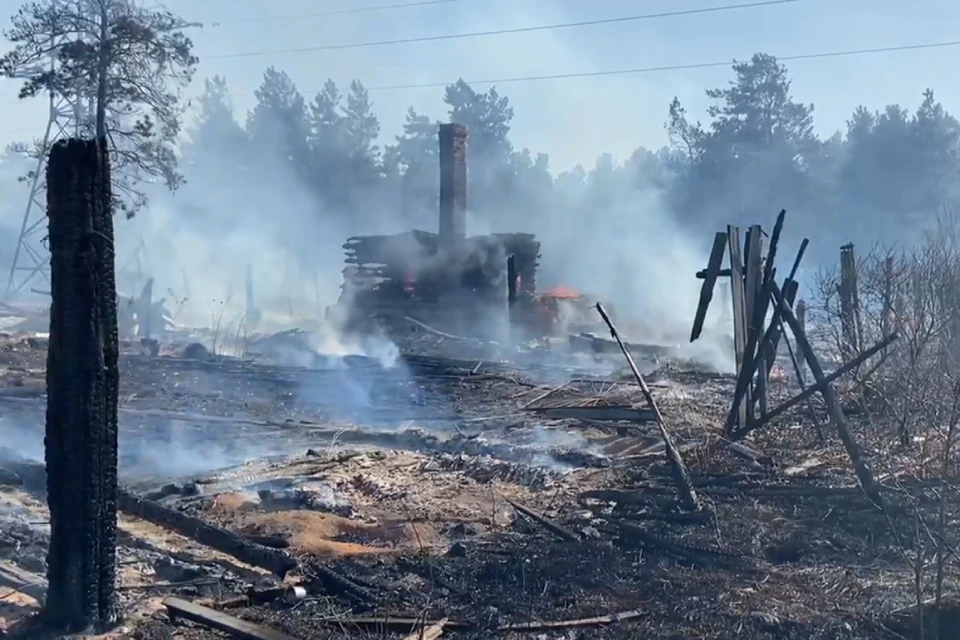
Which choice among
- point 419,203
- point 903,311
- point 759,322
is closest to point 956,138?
point 419,203

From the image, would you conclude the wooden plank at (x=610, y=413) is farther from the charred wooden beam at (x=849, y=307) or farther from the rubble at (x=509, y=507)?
the charred wooden beam at (x=849, y=307)

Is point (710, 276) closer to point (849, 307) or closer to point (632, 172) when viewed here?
point (849, 307)

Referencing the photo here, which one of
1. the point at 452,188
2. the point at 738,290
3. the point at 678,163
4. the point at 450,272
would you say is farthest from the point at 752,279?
the point at 678,163

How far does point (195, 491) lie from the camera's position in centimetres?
1007

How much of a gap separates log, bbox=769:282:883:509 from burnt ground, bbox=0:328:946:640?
138 millimetres

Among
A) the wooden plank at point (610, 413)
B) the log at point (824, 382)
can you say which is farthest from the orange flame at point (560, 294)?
the log at point (824, 382)

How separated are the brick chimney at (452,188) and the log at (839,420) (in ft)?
58.2

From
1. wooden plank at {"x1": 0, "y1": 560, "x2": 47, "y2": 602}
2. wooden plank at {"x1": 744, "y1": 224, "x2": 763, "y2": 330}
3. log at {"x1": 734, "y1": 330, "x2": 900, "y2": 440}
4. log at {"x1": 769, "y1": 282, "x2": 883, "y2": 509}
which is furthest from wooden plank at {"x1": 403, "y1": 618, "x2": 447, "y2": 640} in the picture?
wooden plank at {"x1": 744, "y1": 224, "x2": 763, "y2": 330}

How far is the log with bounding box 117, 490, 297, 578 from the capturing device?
22.0 ft

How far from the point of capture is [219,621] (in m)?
5.63

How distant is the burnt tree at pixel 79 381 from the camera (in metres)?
5.47

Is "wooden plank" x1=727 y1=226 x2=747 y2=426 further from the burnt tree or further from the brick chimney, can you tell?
the brick chimney

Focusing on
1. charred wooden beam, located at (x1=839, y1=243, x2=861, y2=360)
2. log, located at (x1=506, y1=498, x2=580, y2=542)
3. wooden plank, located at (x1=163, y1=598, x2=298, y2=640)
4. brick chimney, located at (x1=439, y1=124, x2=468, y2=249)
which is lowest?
wooden plank, located at (x1=163, y1=598, x2=298, y2=640)

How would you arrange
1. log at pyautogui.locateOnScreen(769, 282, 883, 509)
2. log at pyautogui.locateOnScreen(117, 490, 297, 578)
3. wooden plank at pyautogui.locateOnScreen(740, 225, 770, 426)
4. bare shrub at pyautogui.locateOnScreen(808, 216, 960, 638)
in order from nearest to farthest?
log at pyautogui.locateOnScreen(117, 490, 297, 578), bare shrub at pyautogui.locateOnScreen(808, 216, 960, 638), log at pyautogui.locateOnScreen(769, 282, 883, 509), wooden plank at pyautogui.locateOnScreen(740, 225, 770, 426)
